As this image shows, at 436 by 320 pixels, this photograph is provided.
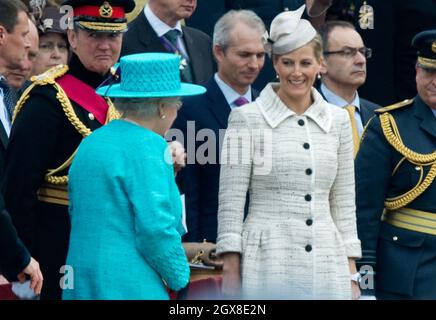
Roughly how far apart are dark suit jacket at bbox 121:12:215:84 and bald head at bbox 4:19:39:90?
589mm

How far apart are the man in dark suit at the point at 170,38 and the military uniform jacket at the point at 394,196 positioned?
1367 mm

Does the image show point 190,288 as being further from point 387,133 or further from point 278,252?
point 387,133

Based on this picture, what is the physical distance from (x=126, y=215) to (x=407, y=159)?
212 cm

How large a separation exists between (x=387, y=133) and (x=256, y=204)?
1.11 m

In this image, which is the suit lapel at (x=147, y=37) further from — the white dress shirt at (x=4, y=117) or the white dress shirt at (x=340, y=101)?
the white dress shirt at (x=340, y=101)

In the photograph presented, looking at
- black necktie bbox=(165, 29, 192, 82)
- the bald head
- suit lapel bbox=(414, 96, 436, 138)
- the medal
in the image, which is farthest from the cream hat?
the medal

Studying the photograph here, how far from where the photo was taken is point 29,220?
26.5 ft

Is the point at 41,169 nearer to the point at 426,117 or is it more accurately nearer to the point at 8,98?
the point at 8,98

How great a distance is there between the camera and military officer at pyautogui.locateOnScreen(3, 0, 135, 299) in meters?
8.03

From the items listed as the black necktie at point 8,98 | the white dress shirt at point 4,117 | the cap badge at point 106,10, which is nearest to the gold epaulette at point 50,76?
the cap badge at point 106,10

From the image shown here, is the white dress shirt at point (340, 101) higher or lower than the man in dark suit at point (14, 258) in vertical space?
higher

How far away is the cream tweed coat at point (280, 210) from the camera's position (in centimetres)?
786
